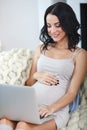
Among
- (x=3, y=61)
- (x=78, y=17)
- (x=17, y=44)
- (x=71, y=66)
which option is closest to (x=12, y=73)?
(x=3, y=61)

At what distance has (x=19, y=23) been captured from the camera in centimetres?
149

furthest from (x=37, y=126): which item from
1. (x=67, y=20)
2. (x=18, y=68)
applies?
(x=67, y=20)

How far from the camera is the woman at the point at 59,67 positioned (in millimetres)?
1219

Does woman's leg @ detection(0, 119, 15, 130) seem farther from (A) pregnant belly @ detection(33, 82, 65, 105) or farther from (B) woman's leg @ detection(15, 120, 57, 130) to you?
(A) pregnant belly @ detection(33, 82, 65, 105)

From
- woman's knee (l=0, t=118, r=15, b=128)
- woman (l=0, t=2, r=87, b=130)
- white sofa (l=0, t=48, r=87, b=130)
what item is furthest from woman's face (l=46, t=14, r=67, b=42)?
woman's knee (l=0, t=118, r=15, b=128)

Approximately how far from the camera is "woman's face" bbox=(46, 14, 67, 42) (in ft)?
4.15

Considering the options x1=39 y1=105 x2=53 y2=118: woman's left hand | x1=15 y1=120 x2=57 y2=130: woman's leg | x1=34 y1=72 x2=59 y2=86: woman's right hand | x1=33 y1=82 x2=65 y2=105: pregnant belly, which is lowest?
x1=15 y1=120 x2=57 y2=130: woman's leg

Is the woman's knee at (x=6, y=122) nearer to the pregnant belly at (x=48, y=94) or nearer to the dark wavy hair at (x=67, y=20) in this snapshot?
the pregnant belly at (x=48, y=94)

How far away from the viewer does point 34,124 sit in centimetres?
115

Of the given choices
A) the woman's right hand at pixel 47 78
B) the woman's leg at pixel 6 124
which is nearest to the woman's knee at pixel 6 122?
the woman's leg at pixel 6 124

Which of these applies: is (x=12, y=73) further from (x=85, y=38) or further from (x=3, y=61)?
(x=85, y=38)

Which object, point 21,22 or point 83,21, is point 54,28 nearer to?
point 83,21

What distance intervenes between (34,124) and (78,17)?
1.75 ft

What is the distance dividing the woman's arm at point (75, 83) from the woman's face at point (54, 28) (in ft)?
0.42
